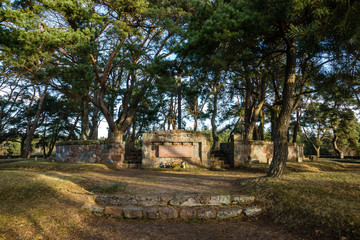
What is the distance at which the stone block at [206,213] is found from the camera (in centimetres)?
461

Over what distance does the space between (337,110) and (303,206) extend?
20.1m

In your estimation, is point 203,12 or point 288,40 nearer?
point 288,40

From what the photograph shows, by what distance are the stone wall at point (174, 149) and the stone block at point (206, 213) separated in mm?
7470

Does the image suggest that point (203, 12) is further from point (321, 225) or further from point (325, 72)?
point (321, 225)

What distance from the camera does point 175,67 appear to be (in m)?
9.30

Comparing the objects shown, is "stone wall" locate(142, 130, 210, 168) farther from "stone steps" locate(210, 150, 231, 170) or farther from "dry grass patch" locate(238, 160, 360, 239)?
"dry grass patch" locate(238, 160, 360, 239)

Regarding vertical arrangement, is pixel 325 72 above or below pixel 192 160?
above

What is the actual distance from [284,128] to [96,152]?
10014 mm

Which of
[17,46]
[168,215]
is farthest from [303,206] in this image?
[17,46]

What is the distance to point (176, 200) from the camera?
5027mm

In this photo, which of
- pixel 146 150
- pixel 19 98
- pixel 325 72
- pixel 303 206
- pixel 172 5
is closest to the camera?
pixel 303 206

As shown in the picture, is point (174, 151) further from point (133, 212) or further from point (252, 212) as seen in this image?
point (252, 212)

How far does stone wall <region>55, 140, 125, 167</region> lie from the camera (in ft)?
40.2

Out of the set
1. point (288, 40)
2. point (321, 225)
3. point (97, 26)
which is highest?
point (97, 26)
